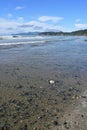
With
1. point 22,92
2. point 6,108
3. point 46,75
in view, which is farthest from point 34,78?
point 6,108

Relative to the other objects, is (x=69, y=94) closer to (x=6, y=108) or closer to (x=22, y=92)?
(x=22, y=92)

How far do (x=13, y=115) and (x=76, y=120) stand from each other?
6.41 ft

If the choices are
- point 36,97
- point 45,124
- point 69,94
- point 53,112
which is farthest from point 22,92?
point 45,124

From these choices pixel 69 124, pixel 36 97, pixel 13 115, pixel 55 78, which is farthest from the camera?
pixel 55 78

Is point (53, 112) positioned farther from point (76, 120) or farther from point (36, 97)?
point (36, 97)

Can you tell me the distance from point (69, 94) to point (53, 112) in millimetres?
2126

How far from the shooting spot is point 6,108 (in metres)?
8.31

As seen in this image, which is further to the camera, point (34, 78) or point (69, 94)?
point (34, 78)

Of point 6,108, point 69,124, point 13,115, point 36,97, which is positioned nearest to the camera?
point 69,124

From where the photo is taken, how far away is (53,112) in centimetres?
804

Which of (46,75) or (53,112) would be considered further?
(46,75)

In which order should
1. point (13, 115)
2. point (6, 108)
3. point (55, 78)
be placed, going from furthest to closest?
1. point (55, 78)
2. point (6, 108)
3. point (13, 115)

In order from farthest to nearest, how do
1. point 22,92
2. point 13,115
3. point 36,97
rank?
1. point 22,92
2. point 36,97
3. point 13,115

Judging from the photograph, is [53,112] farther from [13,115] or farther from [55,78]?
[55,78]
